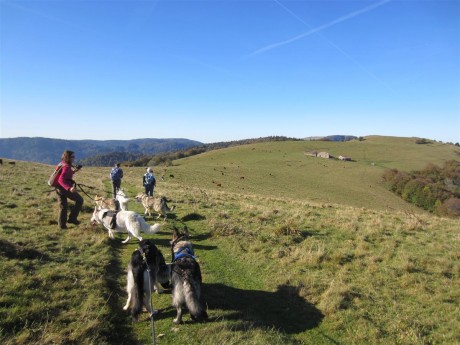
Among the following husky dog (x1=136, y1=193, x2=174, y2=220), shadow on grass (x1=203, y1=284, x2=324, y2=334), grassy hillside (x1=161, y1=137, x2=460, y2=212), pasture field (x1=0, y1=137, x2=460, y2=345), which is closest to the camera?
pasture field (x1=0, y1=137, x2=460, y2=345)

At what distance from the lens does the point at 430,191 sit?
194 feet

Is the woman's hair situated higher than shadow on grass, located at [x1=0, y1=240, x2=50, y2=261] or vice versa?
the woman's hair

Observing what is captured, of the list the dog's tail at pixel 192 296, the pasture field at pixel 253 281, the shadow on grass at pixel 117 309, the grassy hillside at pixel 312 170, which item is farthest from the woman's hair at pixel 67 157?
the grassy hillside at pixel 312 170

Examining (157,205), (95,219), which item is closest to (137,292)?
(95,219)

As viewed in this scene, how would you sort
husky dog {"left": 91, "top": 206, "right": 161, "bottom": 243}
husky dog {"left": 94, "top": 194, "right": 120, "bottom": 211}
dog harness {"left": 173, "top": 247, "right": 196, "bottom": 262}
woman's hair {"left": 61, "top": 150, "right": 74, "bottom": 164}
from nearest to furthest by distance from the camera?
1. dog harness {"left": 173, "top": 247, "right": 196, "bottom": 262}
2. husky dog {"left": 91, "top": 206, "right": 161, "bottom": 243}
3. woman's hair {"left": 61, "top": 150, "right": 74, "bottom": 164}
4. husky dog {"left": 94, "top": 194, "right": 120, "bottom": 211}

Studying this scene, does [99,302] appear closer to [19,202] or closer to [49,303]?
[49,303]

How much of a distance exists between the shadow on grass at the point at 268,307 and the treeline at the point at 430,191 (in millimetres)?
53432

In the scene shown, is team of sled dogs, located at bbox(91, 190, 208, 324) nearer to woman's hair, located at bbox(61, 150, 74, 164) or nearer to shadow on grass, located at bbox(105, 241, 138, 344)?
shadow on grass, located at bbox(105, 241, 138, 344)

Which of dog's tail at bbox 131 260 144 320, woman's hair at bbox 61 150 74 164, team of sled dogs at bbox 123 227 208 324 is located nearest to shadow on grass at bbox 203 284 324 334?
team of sled dogs at bbox 123 227 208 324

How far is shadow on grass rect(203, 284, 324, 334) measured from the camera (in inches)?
238

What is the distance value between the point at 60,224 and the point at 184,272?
6.99 meters

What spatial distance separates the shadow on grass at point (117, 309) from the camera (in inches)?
207

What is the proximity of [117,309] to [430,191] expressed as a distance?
66545mm

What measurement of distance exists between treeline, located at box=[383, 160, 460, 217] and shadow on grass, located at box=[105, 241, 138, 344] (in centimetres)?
5541
